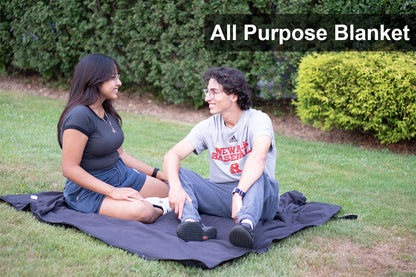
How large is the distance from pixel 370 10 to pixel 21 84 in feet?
30.2

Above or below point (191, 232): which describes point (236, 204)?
above

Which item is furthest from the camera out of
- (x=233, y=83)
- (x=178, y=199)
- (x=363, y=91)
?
(x=363, y=91)

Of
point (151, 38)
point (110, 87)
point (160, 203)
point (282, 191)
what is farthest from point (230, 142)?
point (151, 38)

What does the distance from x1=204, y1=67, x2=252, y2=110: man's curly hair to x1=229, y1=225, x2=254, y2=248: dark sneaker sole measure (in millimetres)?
1237

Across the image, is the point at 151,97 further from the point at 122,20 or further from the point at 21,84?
the point at 21,84

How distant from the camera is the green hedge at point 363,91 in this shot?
731 cm

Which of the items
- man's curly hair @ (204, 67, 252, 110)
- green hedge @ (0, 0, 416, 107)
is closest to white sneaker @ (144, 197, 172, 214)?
man's curly hair @ (204, 67, 252, 110)

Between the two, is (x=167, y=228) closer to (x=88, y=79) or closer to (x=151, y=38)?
(x=88, y=79)

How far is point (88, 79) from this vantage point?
147 inches

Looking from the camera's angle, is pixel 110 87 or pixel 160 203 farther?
pixel 160 203

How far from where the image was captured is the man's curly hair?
12.9ft

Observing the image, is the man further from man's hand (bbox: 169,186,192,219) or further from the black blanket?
the black blanket

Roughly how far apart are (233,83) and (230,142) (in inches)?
20.8

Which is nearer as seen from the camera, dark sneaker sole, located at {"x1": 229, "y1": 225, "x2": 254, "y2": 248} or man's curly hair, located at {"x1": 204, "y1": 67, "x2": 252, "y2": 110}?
dark sneaker sole, located at {"x1": 229, "y1": 225, "x2": 254, "y2": 248}
